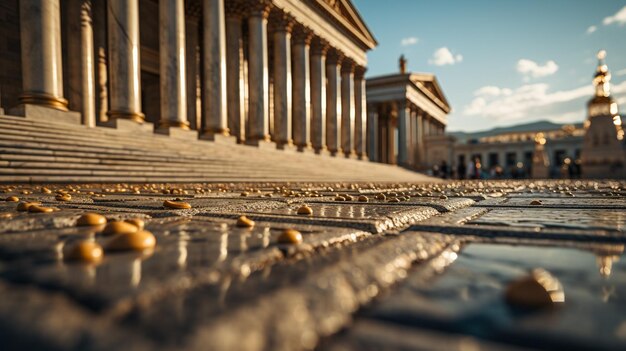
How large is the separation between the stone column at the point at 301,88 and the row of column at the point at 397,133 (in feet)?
61.4

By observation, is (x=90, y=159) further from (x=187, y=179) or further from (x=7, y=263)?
(x=7, y=263)

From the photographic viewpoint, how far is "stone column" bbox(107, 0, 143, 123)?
11.3 meters

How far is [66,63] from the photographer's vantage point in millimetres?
13891

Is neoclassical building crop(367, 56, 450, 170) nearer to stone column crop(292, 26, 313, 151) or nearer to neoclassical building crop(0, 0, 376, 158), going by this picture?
neoclassical building crop(0, 0, 376, 158)

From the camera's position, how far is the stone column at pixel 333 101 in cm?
2544

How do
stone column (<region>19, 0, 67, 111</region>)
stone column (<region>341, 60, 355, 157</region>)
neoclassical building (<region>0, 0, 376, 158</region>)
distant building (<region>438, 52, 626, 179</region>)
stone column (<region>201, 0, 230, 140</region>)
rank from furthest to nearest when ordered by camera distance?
stone column (<region>341, 60, 355, 157</region>), distant building (<region>438, 52, 626, 179</region>), stone column (<region>201, 0, 230, 140</region>), neoclassical building (<region>0, 0, 376, 158</region>), stone column (<region>19, 0, 67, 111</region>)

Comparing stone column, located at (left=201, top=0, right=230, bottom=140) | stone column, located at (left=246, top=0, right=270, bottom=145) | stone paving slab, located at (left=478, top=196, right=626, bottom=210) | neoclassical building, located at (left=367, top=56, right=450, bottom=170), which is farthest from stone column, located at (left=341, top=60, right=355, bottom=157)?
stone paving slab, located at (left=478, top=196, right=626, bottom=210)

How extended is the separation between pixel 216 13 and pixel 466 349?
656 inches

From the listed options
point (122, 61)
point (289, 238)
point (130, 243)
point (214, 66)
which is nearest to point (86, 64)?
point (122, 61)

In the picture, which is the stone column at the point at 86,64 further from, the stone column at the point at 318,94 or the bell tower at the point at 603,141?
the bell tower at the point at 603,141

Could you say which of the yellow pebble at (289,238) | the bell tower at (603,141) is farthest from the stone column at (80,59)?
the bell tower at (603,141)

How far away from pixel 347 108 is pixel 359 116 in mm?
2131

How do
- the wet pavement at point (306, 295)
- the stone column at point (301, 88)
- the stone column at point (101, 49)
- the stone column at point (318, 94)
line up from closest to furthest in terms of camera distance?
the wet pavement at point (306, 295), the stone column at point (101, 49), the stone column at point (301, 88), the stone column at point (318, 94)

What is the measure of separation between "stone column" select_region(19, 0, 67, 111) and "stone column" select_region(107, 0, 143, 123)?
1.94 m
